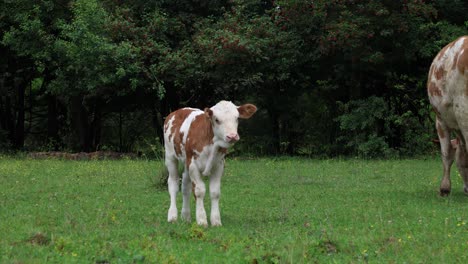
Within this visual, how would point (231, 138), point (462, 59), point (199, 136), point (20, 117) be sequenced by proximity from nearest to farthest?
1. point (231, 138)
2. point (199, 136)
3. point (462, 59)
4. point (20, 117)

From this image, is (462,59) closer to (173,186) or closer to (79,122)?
(173,186)

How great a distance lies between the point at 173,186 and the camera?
35.0ft

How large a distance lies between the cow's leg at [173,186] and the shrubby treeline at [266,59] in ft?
47.4

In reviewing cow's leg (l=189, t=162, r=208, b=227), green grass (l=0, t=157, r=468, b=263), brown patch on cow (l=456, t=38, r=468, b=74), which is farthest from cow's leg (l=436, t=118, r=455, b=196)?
cow's leg (l=189, t=162, r=208, b=227)

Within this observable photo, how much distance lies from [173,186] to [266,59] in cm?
1640

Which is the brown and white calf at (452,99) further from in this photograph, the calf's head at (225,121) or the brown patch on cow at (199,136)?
the brown patch on cow at (199,136)

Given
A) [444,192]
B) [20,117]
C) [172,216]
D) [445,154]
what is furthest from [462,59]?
[20,117]

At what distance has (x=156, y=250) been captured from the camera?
291 inches

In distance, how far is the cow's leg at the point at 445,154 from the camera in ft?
42.7

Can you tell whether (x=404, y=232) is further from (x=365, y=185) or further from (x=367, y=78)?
(x=367, y=78)

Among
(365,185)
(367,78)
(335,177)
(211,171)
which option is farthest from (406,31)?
(211,171)

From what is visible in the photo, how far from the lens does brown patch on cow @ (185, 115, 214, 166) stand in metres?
9.71

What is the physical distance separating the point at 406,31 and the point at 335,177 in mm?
8734

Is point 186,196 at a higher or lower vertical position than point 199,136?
lower
